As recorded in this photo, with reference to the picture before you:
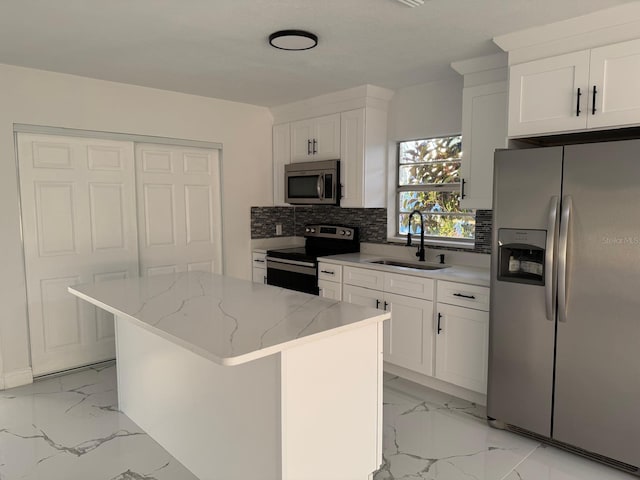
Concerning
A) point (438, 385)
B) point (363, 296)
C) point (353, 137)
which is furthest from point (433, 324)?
point (353, 137)

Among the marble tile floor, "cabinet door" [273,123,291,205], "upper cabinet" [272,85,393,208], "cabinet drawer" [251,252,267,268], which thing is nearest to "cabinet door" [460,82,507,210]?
"upper cabinet" [272,85,393,208]

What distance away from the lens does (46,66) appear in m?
3.34

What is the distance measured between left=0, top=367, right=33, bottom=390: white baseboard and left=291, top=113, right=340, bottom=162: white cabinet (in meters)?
2.89

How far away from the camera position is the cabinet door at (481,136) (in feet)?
10.2

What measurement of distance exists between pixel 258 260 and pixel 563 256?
119 inches

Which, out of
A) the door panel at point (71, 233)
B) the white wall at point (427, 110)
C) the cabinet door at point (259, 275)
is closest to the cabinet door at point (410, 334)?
the white wall at point (427, 110)

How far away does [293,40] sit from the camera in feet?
8.80

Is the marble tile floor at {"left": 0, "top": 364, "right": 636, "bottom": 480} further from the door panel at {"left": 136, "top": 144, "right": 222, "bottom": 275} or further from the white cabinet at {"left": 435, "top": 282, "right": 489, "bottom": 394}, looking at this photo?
the door panel at {"left": 136, "top": 144, "right": 222, "bottom": 275}

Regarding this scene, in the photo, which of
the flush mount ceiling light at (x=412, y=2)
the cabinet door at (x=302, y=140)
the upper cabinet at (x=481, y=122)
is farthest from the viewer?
the cabinet door at (x=302, y=140)

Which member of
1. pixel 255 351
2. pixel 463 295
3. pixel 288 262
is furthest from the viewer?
pixel 288 262

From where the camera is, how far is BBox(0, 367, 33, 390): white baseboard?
3.39 metres

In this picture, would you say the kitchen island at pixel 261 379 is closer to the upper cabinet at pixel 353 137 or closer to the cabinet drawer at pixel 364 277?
the cabinet drawer at pixel 364 277

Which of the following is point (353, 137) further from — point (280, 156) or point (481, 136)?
point (481, 136)

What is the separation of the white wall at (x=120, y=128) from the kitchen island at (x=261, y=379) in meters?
1.22
